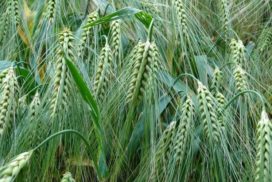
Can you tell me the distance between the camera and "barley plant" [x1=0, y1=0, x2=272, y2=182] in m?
1.06

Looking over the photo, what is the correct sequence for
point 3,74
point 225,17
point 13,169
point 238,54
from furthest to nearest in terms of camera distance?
1. point 225,17
2. point 238,54
3. point 3,74
4. point 13,169

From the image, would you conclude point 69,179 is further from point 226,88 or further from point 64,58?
point 226,88

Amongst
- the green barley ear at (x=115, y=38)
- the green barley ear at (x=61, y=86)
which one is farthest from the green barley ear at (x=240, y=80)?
the green barley ear at (x=61, y=86)

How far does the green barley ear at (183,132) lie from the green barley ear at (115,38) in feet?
0.76

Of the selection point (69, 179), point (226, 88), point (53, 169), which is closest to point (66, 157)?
point (53, 169)

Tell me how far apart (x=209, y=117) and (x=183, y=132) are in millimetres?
55

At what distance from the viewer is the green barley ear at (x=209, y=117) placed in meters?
1.09

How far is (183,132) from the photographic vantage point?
1.10 metres

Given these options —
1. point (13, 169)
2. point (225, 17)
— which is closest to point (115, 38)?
point (225, 17)

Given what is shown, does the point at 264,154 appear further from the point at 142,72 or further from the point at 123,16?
the point at 123,16

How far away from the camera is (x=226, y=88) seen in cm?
136

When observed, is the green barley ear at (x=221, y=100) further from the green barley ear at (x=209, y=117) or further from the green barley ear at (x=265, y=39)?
the green barley ear at (x=265, y=39)

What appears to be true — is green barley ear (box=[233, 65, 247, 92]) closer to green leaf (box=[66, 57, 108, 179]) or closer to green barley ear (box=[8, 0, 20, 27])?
green leaf (box=[66, 57, 108, 179])

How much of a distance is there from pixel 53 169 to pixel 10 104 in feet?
0.48
